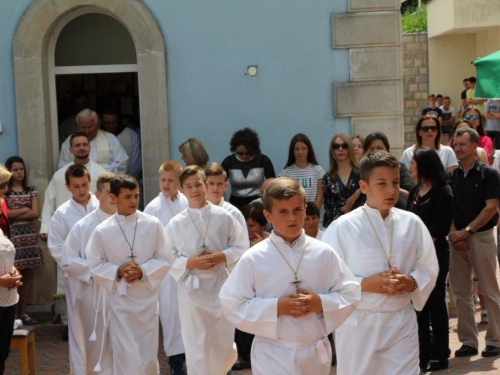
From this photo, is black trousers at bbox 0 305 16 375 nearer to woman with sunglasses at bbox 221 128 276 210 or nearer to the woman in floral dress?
the woman in floral dress

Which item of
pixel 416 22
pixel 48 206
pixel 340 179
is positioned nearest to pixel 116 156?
pixel 48 206

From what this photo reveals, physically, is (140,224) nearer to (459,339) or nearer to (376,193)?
(376,193)

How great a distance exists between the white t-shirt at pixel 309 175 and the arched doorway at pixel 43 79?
1499mm

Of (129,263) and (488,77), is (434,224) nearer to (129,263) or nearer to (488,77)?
(488,77)

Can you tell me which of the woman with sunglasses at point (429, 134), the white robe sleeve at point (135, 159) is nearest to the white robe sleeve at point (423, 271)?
the woman with sunglasses at point (429, 134)

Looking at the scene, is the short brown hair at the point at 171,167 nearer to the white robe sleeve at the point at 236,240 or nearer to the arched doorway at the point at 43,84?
the white robe sleeve at the point at 236,240

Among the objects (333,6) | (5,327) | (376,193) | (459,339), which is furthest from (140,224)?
(333,6)

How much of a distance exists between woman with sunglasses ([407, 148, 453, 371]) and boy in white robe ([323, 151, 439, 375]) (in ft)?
7.05

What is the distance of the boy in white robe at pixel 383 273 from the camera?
623 cm

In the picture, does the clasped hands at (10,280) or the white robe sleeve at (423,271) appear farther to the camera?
the clasped hands at (10,280)

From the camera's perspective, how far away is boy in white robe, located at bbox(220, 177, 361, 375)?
5652mm

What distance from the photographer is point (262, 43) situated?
1126 centimetres

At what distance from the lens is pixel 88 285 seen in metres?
8.81

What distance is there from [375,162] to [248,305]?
1281 millimetres
